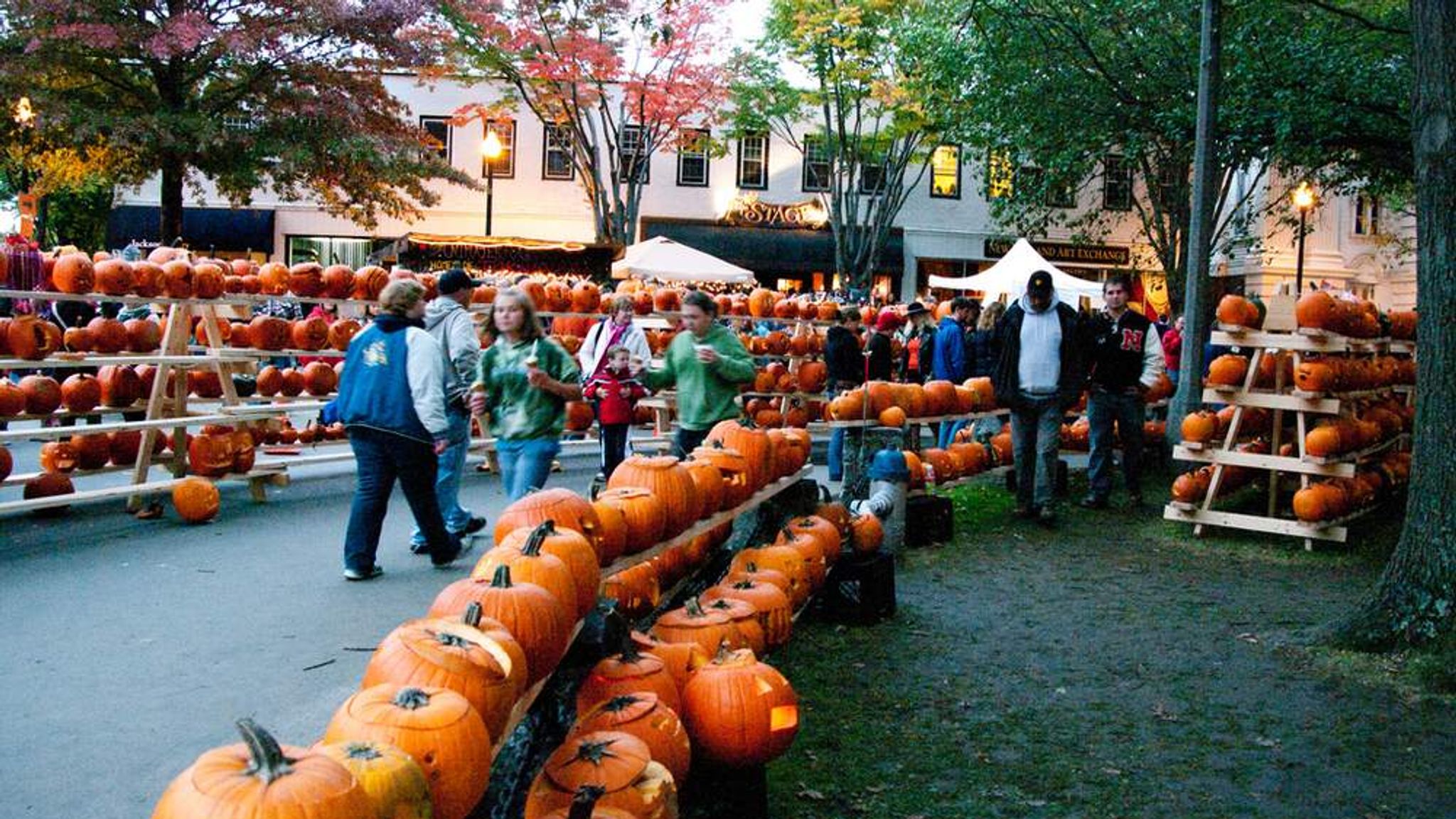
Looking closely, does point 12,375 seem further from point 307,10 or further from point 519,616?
point 519,616

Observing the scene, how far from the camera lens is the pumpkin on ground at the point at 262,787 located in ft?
7.73

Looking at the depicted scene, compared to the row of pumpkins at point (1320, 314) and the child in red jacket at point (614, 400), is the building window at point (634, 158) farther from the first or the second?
the row of pumpkins at point (1320, 314)

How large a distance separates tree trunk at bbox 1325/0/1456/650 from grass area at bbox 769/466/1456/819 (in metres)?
0.28

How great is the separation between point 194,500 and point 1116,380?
857 centimetres

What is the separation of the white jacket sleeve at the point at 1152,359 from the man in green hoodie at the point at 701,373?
217 inches

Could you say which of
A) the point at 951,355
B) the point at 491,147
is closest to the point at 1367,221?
the point at 491,147

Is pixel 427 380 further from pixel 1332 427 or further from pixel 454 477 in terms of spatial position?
pixel 1332 427

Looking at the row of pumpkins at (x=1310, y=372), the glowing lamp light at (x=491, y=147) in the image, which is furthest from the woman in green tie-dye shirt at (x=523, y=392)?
the glowing lamp light at (x=491, y=147)

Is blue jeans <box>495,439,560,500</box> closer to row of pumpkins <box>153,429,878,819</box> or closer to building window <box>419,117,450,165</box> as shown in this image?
row of pumpkins <box>153,429,878,819</box>

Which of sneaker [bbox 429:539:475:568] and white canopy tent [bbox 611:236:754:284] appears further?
white canopy tent [bbox 611:236:754:284]

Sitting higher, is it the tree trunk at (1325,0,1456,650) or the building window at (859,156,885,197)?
the building window at (859,156,885,197)

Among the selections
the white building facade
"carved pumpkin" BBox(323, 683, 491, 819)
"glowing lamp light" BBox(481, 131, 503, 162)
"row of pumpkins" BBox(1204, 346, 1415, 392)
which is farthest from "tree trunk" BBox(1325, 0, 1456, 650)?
the white building facade

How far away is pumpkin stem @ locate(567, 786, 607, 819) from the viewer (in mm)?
3213

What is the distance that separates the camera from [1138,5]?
15.7 m
